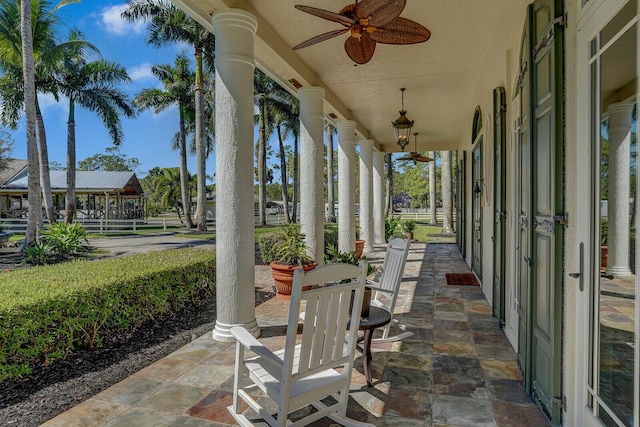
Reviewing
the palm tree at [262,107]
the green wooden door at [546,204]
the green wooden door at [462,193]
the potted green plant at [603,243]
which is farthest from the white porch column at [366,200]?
the palm tree at [262,107]

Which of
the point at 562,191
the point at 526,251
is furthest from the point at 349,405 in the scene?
the point at 562,191

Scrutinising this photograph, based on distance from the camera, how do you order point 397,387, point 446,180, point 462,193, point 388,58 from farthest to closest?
point 446,180 → point 462,193 → point 388,58 → point 397,387

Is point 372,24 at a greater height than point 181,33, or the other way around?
point 181,33

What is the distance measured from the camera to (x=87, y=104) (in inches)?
677

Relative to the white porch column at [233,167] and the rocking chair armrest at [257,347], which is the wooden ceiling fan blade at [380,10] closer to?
the white porch column at [233,167]

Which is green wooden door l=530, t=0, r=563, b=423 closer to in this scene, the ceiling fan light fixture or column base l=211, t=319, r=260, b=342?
column base l=211, t=319, r=260, b=342

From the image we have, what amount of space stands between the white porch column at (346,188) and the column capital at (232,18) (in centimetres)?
A: 444

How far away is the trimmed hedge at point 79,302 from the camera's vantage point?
8.42ft

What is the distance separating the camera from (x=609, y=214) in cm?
163

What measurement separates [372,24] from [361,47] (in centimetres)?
52

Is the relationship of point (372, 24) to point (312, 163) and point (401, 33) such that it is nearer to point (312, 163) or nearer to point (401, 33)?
point (401, 33)

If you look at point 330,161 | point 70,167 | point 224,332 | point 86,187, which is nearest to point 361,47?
point 224,332

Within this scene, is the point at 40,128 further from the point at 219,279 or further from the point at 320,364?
the point at 320,364

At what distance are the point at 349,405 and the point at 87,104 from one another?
64.1 ft
